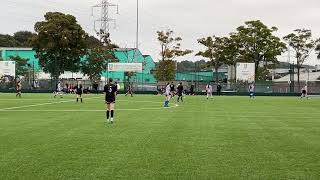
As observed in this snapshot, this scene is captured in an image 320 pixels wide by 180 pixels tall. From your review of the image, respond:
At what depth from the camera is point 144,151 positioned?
12.5 m

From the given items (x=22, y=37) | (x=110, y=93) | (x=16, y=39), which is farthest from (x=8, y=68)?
(x=16, y=39)

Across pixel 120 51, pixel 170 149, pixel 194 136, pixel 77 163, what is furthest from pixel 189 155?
pixel 120 51

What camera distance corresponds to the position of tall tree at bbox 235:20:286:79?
78562 millimetres

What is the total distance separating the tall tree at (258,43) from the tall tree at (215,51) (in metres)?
2.86

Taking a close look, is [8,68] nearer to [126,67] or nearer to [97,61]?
[97,61]

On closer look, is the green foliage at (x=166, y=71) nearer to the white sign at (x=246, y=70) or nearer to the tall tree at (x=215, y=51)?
the tall tree at (x=215, y=51)

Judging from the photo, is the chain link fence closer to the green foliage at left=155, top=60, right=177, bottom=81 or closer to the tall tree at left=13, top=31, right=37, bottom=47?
the green foliage at left=155, top=60, right=177, bottom=81

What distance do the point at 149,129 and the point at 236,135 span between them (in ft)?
11.0

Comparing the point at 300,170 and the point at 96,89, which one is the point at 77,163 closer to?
the point at 300,170

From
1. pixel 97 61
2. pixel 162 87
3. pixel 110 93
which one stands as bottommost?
pixel 162 87

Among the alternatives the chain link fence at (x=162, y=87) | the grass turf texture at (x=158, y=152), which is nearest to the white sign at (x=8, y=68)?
the chain link fence at (x=162, y=87)

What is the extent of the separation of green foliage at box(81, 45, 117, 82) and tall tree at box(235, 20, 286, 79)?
2138cm

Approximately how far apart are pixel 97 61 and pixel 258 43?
85.5 feet

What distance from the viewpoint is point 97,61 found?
87.3 metres
